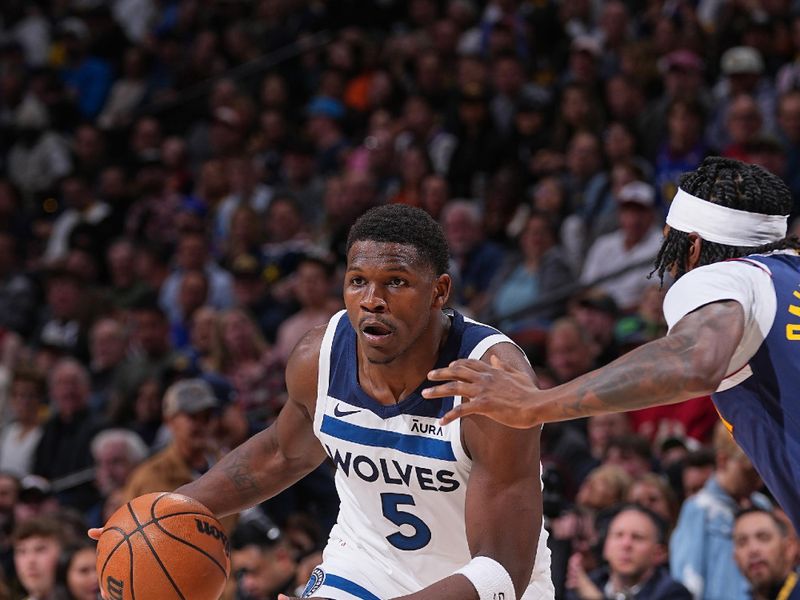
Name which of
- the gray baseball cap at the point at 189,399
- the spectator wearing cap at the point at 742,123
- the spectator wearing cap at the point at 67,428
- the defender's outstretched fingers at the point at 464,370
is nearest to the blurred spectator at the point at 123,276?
the spectator wearing cap at the point at 67,428

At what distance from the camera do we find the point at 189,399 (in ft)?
28.4

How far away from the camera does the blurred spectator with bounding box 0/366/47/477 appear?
1071 centimetres

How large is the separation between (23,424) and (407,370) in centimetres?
695

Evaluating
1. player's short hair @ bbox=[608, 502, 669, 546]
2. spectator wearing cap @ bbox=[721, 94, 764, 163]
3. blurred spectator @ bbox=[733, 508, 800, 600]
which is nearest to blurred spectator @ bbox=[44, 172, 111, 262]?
spectator wearing cap @ bbox=[721, 94, 764, 163]

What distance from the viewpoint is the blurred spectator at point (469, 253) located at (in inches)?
428

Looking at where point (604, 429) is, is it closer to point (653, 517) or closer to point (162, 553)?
point (653, 517)

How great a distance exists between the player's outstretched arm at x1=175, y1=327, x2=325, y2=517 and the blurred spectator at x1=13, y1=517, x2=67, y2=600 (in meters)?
3.11

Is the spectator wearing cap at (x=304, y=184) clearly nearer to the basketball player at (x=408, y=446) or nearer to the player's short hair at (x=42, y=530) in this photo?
the player's short hair at (x=42, y=530)

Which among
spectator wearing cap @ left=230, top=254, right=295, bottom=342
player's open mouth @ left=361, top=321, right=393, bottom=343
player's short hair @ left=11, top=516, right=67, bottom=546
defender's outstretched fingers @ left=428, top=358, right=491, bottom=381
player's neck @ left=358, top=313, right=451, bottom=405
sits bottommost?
spectator wearing cap @ left=230, top=254, right=295, bottom=342

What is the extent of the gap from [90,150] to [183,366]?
16.9 feet

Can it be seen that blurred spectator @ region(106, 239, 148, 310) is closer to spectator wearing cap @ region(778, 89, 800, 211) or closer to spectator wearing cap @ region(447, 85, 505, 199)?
spectator wearing cap @ region(447, 85, 505, 199)

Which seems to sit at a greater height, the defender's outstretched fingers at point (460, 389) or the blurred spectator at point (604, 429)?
the defender's outstretched fingers at point (460, 389)

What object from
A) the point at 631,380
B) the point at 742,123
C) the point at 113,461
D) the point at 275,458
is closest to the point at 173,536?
the point at 275,458

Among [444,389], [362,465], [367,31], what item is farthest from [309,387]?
[367,31]
